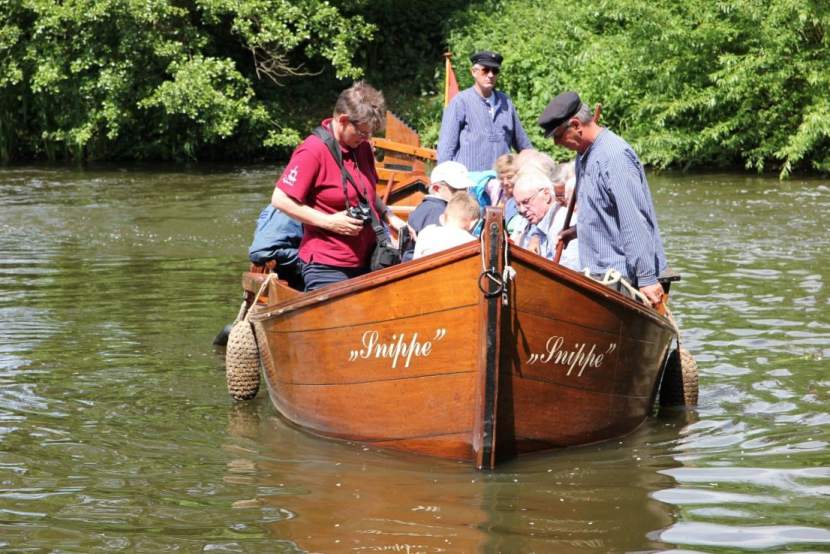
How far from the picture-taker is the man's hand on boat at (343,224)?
694 cm

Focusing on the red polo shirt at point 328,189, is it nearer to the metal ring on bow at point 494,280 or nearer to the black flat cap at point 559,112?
the black flat cap at point 559,112

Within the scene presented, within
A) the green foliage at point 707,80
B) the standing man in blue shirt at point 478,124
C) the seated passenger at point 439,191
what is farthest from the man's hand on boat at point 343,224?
the green foliage at point 707,80

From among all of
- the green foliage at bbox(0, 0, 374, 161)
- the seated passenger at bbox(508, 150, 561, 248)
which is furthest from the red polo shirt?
the green foliage at bbox(0, 0, 374, 161)

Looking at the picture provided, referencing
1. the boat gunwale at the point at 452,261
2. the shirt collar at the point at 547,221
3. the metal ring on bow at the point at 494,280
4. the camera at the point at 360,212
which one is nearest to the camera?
the metal ring on bow at the point at 494,280

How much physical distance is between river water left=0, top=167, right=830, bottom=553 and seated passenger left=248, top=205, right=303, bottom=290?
2.74ft

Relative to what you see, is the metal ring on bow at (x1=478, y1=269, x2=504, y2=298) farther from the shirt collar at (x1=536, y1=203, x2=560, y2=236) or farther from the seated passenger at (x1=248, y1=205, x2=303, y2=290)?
the seated passenger at (x1=248, y1=205, x2=303, y2=290)

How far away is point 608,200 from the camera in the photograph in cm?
681

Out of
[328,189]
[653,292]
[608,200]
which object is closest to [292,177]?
[328,189]

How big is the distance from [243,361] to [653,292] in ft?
8.26

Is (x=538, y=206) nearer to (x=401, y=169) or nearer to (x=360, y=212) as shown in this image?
(x=360, y=212)

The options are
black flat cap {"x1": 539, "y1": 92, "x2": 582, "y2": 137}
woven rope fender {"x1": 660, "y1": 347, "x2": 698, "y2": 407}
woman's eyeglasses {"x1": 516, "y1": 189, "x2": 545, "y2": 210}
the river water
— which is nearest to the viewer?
the river water

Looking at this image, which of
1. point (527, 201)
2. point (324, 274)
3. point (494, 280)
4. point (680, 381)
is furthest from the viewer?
point (680, 381)

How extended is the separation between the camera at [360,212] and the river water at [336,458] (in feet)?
3.97

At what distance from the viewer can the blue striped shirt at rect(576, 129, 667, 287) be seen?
6699mm
